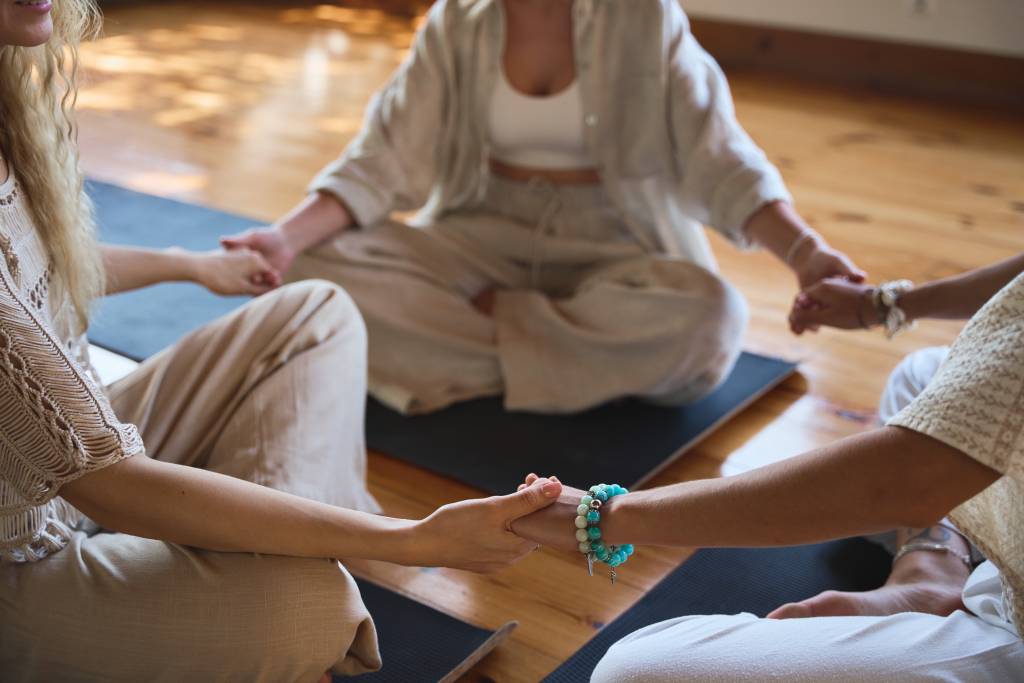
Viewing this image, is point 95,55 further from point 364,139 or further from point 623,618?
point 623,618

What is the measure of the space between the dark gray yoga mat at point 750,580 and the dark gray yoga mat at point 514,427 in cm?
25

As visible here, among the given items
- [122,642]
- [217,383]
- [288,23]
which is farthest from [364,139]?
[288,23]

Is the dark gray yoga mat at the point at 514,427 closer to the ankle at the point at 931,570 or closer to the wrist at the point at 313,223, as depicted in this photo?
the wrist at the point at 313,223

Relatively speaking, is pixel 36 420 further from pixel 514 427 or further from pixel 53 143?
pixel 514 427

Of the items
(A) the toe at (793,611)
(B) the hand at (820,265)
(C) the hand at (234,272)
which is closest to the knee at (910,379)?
(B) the hand at (820,265)

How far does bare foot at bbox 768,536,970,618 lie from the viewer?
1.42 metres

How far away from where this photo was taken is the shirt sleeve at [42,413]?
1.06 metres

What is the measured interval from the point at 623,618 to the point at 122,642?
2.19 feet

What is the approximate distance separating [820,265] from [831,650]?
933 millimetres

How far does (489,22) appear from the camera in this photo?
219cm

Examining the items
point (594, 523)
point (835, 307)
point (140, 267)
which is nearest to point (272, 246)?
point (140, 267)

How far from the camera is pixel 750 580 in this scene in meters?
1.65

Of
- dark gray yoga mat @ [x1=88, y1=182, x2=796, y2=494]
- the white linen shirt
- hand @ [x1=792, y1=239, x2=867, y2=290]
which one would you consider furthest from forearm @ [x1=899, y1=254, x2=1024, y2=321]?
dark gray yoga mat @ [x1=88, y1=182, x2=796, y2=494]

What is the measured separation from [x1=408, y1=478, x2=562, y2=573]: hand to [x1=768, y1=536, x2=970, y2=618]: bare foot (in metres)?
0.36
